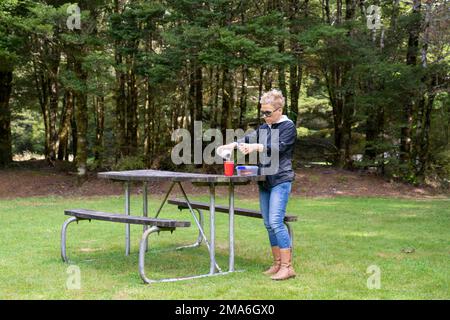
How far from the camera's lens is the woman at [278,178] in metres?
5.82

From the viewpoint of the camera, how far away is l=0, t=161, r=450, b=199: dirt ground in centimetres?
1620

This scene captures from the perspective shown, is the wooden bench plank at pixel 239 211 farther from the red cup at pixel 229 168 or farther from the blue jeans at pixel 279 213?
the red cup at pixel 229 168

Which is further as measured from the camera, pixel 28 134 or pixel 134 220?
pixel 28 134

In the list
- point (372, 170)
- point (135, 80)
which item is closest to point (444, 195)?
point (372, 170)

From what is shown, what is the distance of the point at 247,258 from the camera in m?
7.13

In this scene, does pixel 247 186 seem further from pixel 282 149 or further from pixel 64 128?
pixel 282 149

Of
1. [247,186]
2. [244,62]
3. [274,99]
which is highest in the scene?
[244,62]

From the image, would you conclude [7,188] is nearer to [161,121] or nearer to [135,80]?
[135,80]

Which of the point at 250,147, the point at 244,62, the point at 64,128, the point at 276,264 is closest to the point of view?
the point at 250,147

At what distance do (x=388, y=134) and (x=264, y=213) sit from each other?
13935 millimetres

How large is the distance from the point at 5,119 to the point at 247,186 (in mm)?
9550

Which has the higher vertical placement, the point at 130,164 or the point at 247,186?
the point at 130,164

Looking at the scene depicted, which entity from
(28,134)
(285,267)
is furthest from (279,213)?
(28,134)

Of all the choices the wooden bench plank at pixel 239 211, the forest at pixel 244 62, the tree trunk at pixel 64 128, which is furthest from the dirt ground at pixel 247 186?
the wooden bench plank at pixel 239 211
